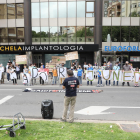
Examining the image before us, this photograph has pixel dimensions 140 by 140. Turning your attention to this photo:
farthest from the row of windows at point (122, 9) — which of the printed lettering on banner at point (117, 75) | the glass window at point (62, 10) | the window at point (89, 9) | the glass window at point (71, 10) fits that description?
the printed lettering on banner at point (117, 75)

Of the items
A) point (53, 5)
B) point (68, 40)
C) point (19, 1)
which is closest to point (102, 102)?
point (68, 40)

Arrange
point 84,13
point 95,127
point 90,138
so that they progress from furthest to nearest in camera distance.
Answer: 1. point 84,13
2. point 95,127
3. point 90,138

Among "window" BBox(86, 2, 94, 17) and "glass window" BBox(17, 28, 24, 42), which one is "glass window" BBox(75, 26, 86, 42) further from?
"glass window" BBox(17, 28, 24, 42)

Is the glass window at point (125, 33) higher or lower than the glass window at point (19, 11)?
lower

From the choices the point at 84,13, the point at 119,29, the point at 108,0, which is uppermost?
the point at 108,0

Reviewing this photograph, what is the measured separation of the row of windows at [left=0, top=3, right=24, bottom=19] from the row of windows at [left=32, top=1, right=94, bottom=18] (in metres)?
1.98

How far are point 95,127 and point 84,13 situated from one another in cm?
2443

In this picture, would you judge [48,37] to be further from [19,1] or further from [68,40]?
[19,1]

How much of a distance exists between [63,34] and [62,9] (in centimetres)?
368

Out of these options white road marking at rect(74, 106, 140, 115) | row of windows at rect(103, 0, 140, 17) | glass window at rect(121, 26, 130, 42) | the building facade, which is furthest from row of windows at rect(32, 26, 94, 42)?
white road marking at rect(74, 106, 140, 115)

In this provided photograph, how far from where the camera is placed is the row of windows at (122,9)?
27734 mm

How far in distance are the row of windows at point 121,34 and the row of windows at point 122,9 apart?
1879 millimetres

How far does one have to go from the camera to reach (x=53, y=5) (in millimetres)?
28250

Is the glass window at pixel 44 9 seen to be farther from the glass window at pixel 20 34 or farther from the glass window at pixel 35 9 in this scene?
the glass window at pixel 20 34
